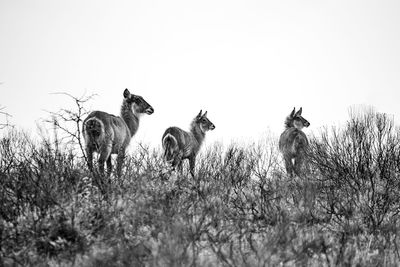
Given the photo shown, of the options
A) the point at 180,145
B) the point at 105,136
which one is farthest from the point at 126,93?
the point at 105,136

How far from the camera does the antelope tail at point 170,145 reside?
39.0 ft

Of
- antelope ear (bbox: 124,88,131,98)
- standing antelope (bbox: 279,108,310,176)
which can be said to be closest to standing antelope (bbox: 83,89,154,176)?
antelope ear (bbox: 124,88,131,98)

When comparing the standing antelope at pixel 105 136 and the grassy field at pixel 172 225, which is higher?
the standing antelope at pixel 105 136

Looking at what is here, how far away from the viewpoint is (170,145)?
12.1 metres

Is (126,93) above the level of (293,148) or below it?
above

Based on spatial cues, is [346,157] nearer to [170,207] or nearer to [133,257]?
[170,207]

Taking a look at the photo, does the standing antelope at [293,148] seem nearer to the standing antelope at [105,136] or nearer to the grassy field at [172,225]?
the grassy field at [172,225]

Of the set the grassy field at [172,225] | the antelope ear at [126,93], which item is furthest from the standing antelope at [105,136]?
the antelope ear at [126,93]

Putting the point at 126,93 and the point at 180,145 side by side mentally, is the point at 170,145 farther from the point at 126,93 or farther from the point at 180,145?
the point at 126,93

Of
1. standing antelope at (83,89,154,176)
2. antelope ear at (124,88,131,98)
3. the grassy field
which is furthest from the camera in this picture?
antelope ear at (124,88,131,98)

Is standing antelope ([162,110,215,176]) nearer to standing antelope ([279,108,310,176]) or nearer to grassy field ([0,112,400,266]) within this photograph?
standing antelope ([279,108,310,176])

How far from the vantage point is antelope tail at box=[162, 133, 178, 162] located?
1188 cm

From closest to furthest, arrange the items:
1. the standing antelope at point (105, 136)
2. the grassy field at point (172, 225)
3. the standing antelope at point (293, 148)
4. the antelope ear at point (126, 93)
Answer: the grassy field at point (172, 225) → the standing antelope at point (105, 136) → the antelope ear at point (126, 93) → the standing antelope at point (293, 148)

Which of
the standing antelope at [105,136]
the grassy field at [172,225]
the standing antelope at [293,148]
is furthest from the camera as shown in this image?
the standing antelope at [293,148]
